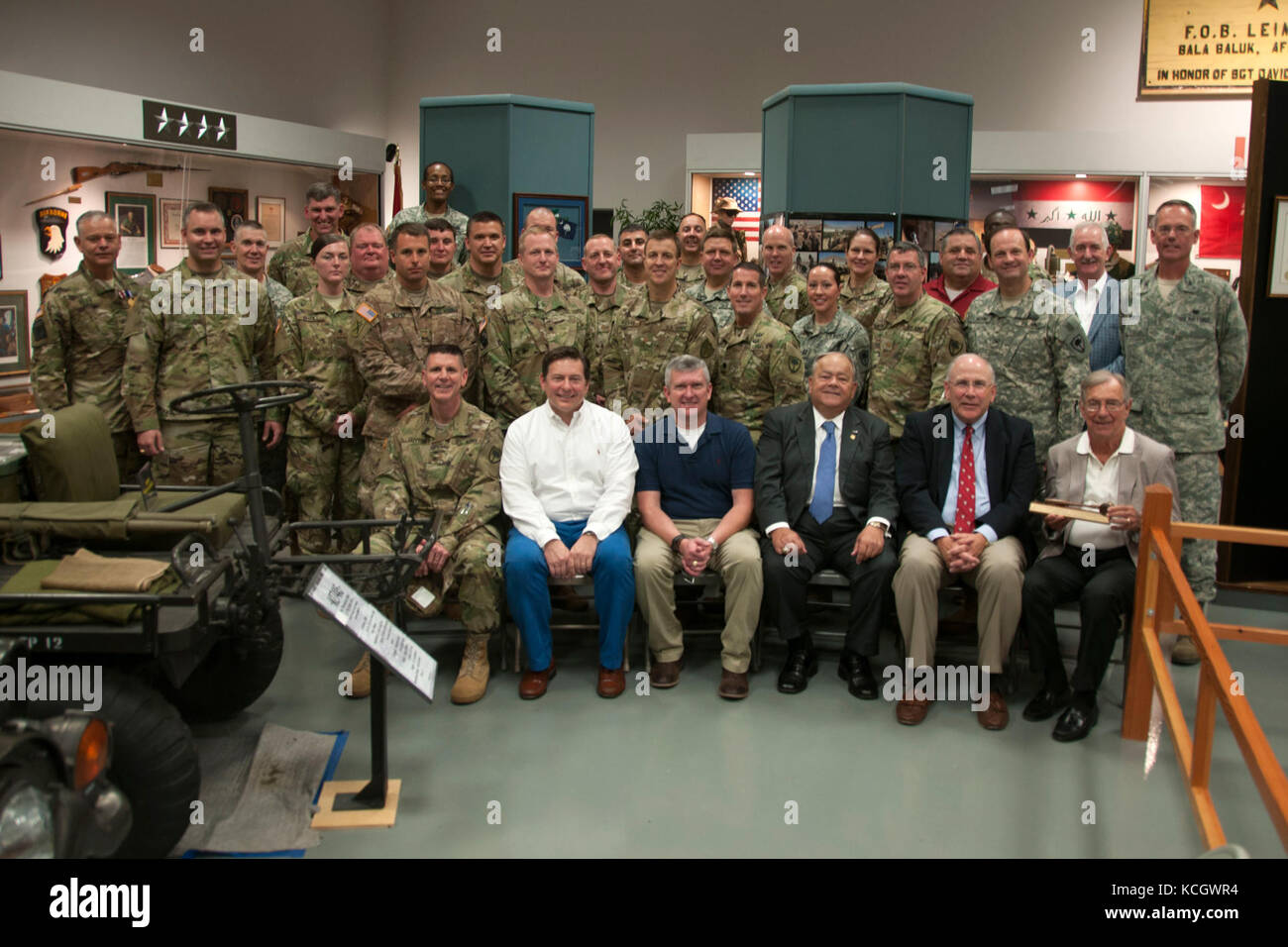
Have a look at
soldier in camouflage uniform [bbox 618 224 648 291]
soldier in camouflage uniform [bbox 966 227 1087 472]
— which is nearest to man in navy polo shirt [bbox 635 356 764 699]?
soldier in camouflage uniform [bbox 966 227 1087 472]

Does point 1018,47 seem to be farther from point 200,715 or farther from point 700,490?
point 200,715

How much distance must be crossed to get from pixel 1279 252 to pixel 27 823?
5.72 m

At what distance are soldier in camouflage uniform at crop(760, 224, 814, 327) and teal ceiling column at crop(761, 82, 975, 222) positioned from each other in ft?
2.41

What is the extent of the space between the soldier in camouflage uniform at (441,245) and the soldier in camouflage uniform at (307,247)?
1.99ft

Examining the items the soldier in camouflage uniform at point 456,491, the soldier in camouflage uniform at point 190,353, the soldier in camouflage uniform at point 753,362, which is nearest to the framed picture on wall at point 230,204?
the soldier in camouflage uniform at point 190,353

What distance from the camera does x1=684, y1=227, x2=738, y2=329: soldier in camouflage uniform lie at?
5.56 meters

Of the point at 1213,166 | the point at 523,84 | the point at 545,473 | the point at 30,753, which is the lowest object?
the point at 30,753

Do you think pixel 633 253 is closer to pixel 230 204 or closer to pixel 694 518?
pixel 694 518

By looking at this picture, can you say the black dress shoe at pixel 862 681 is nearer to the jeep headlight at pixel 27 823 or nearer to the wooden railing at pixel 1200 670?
the wooden railing at pixel 1200 670

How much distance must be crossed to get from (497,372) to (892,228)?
2856 mm

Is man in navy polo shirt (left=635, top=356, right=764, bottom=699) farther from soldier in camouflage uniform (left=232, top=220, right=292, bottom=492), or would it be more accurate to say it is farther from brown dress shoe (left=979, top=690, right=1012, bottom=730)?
soldier in camouflage uniform (left=232, top=220, right=292, bottom=492)

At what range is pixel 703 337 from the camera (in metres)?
5.07

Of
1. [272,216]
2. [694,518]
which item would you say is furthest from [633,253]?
[272,216]

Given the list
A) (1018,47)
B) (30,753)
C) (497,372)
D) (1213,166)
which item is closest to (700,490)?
(497,372)
